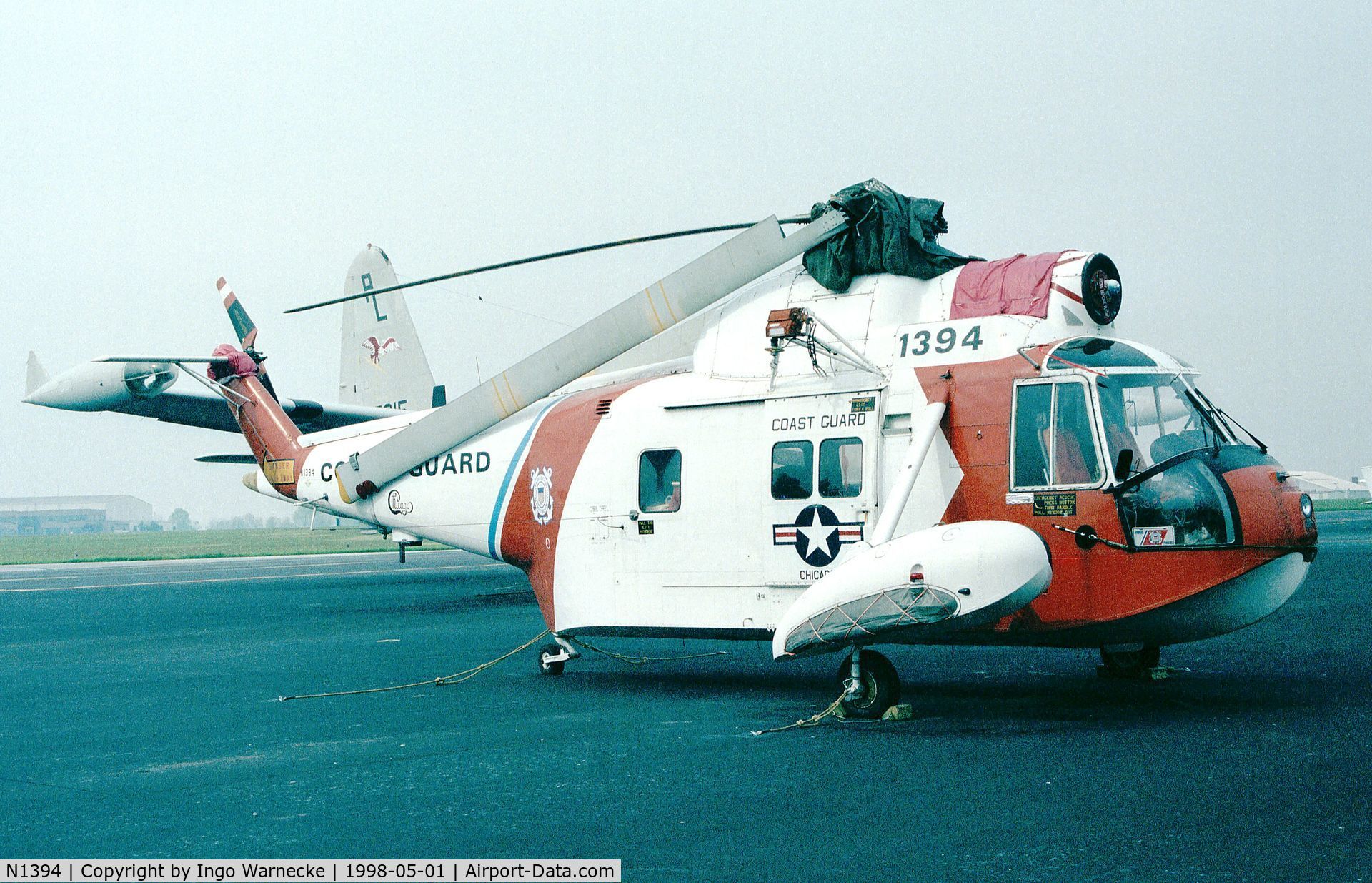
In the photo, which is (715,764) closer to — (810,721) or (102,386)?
(810,721)

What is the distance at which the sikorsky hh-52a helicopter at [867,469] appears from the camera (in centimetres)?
920

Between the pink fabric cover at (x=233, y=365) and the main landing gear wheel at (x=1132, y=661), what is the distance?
12984 millimetres

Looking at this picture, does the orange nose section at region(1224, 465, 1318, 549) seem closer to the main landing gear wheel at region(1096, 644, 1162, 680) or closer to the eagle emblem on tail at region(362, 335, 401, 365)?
the main landing gear wheel at region(1096, 644, 1162, 680)

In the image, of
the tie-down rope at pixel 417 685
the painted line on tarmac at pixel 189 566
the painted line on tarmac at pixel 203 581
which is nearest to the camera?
the tie-down rope at pixel 417 685

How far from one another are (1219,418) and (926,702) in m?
3.44

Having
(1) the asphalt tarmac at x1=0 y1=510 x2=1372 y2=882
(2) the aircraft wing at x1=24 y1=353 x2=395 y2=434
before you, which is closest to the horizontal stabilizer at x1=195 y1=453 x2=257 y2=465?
(2) the aircraft wing at x1=24 y1=353 x2=395 y2=434

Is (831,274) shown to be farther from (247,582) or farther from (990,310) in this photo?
(247,582)

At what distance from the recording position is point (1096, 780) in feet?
23.6

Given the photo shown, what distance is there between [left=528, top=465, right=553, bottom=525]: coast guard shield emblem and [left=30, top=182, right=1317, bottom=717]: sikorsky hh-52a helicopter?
3cm

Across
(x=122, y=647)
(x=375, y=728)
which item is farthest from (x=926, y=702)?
(x=122, y=647)

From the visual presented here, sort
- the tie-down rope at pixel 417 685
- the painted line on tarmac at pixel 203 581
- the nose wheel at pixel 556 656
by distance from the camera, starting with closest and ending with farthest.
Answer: the tie-down rope at pixel 417 685
the nose wheel at pixel 556 656
the painted line on tarmac at pixel 203 581

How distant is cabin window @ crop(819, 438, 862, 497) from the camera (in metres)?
10.6

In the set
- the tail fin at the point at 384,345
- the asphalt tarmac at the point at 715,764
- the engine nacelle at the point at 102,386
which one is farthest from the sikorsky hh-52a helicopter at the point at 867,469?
the tail fin at the point at 384,345

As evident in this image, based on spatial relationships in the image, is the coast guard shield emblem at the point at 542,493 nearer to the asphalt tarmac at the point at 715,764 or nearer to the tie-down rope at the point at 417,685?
the tie-down rope at the point at 417,685
